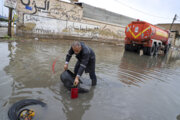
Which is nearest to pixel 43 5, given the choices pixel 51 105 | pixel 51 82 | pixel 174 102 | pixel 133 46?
pixel 133 46

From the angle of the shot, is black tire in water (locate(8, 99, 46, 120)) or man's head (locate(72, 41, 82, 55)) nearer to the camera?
black tire in water (locate(8, 99, 46, 120))

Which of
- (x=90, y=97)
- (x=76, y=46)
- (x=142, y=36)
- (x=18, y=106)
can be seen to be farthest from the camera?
(x=142, y=36)

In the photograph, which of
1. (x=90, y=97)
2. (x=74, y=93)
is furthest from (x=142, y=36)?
(x=74, y=93)

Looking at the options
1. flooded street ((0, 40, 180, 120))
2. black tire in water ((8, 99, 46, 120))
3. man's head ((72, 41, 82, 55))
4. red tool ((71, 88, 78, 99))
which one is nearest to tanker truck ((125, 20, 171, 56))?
flooded street ((0, 40, 180, 120))

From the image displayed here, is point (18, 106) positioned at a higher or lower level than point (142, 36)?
lower

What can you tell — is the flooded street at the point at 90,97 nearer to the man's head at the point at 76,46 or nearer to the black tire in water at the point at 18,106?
the black tire in water at the point at 18,106

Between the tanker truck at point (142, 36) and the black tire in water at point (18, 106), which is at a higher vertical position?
the tanker truck at point (142, 36)

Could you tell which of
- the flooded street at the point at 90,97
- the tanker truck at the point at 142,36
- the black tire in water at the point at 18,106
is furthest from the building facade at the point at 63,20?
the black tire in water at the point at 18,106

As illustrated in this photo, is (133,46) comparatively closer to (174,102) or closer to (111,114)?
(174,102)

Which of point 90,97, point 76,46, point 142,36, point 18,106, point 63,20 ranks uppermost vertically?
point 63,20

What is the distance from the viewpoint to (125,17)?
19.8 m

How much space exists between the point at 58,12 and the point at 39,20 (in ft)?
6.72

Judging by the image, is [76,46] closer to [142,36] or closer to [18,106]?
[18,106]

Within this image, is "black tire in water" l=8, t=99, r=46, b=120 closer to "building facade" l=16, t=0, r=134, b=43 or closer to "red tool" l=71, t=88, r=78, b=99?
"red tool" l=71, t=88, r=78, b=99
